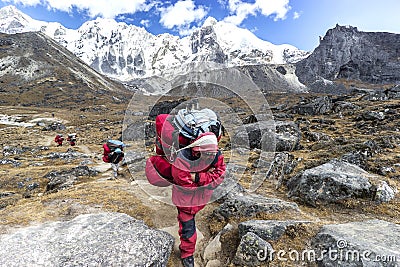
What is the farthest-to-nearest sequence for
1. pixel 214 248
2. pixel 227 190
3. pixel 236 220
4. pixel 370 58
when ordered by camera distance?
1. pixel 370 58
2. pixel 227 190
3. pixel 236 220
4. pixel 214 248

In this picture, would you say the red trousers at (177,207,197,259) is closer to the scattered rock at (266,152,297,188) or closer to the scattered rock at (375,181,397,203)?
the scattered rock at (375,181,397,203)

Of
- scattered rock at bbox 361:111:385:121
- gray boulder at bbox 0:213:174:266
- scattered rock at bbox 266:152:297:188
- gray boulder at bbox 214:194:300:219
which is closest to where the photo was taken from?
gray boulder at bbox 0:213:174:266

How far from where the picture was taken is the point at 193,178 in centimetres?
538

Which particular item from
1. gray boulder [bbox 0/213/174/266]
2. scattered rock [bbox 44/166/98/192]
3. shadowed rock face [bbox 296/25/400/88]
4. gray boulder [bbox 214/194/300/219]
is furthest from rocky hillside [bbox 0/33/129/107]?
shadowed rock face [bbox 296/25/400/88]

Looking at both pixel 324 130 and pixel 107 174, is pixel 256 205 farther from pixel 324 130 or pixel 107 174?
pixel 324 130

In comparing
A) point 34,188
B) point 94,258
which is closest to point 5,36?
point 34,188

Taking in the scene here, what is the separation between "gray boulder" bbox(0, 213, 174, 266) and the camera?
15.5 feet

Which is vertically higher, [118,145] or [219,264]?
[118,145]

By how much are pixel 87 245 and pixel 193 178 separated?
258cm

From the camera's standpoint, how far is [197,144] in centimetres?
482

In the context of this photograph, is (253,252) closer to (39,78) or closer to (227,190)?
(227,190)

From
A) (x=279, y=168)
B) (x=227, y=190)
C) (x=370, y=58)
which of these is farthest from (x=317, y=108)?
(x=370, y=58)

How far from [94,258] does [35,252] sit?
122cm

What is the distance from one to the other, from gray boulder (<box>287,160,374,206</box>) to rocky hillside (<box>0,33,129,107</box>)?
143 m
